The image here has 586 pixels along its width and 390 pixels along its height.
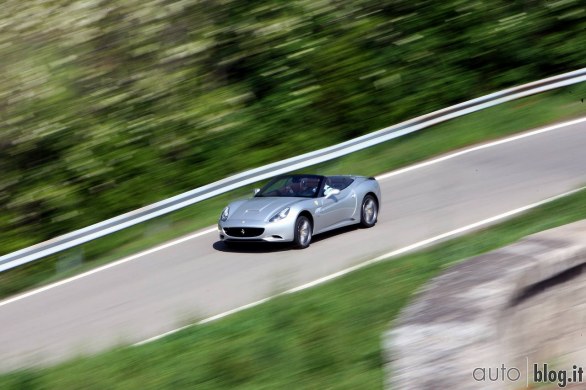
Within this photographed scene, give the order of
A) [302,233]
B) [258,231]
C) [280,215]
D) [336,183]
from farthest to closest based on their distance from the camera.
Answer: [336,183]
[302,233]
[280,215]
[258,231]

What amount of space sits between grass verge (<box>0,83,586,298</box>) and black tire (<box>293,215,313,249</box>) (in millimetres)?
2475

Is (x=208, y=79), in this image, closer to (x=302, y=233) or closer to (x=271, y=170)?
(x=271, y=170)

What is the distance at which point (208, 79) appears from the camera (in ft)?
65.6

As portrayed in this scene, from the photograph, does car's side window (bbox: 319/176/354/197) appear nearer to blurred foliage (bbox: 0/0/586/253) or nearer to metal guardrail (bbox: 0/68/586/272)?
metal guardrail (bbox: 0/68/586/272)

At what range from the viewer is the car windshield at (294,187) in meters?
14.5

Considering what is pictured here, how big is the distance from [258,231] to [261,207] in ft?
2.01

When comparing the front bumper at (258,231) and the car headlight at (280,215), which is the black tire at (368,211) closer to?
the car headlight at (280,215)

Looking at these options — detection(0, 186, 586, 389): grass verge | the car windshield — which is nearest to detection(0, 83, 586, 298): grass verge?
the car windshield

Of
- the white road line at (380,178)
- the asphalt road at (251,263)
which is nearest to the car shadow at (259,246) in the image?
the asphalt road at (251,263)

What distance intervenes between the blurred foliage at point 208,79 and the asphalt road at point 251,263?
3.43 metres

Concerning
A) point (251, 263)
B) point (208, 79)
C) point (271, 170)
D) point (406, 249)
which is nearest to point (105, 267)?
point (251, 263)

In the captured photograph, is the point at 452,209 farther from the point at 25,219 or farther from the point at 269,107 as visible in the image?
the point at 25,219

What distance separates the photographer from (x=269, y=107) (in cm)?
1967

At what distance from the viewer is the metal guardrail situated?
1484 centimetres
